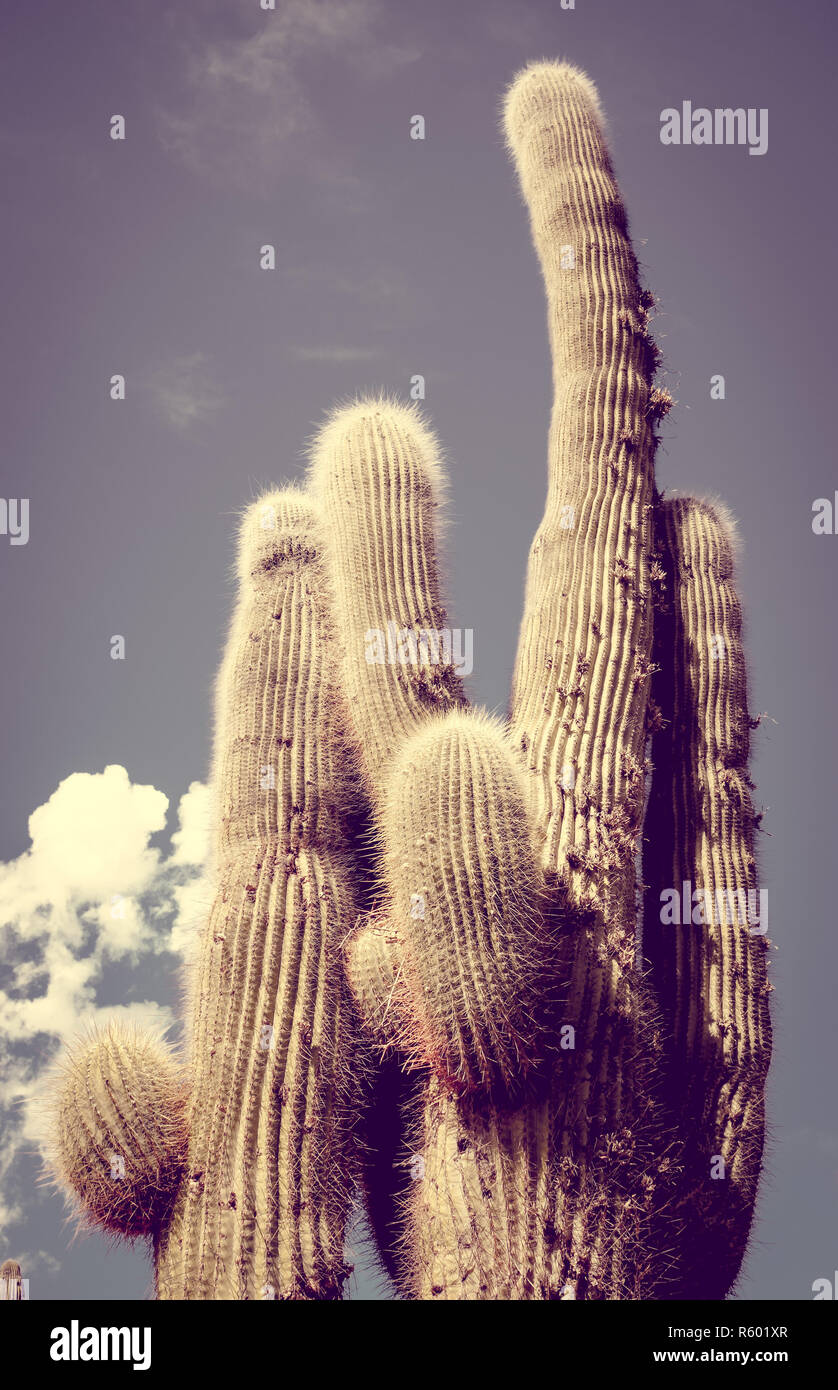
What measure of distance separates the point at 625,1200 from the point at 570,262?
4681 mm

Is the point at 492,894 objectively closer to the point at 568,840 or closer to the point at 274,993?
the point at 568,840

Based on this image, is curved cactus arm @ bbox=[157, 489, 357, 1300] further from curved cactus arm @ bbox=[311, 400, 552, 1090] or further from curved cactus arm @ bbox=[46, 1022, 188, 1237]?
curved cactus arm @ bbox=[311, 400, 552, 1090]

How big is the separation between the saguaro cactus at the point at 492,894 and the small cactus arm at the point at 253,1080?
12 mm

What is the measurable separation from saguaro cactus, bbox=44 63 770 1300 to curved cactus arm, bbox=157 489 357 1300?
0.04 feet

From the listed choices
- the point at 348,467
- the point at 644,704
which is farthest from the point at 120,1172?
the point at 348,467

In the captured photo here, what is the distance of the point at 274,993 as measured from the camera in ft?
14.1

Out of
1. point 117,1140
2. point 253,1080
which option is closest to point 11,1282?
point 117,1140

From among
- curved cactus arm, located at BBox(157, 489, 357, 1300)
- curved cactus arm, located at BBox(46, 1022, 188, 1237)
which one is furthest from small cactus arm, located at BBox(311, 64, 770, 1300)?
curved cactus arm, located at BBox(46, 1022, 188, 1237)

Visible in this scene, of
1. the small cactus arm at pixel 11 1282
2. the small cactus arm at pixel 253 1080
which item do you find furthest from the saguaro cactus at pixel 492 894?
the small cactus arm at pixel 11 1282

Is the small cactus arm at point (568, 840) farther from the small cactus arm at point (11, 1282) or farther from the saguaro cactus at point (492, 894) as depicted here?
the small cactus arm at point (11, 1282)

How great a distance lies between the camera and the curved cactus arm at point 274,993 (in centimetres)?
391

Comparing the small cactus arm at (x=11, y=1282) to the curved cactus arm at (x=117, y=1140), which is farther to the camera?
the small cactus arm at (x=11, y=1282)
